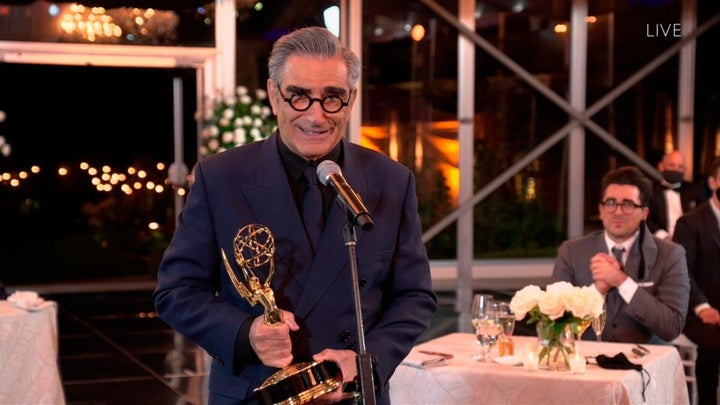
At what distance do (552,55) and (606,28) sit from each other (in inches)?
29.4

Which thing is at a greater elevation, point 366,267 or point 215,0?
point 215,0

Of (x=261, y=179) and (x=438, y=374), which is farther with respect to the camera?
(x=438, y=374)

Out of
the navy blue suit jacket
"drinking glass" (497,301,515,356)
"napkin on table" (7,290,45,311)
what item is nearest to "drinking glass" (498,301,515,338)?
"drinking glass" (497,301,515,356)

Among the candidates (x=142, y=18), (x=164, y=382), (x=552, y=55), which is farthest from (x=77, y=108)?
(x=164, y=382)

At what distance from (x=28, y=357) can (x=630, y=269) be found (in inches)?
110

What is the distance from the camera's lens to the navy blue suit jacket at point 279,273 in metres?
2.29

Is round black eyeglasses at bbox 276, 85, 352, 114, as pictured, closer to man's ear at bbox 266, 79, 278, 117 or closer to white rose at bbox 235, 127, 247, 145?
man's ear at bbox 266, 79, 278, 117

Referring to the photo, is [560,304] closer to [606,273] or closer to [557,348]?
[557,348]

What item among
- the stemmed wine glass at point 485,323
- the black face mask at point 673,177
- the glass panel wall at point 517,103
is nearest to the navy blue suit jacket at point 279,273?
the stemmed wine glass at point 485,323

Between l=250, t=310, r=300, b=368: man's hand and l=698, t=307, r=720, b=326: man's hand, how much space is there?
3.79 m

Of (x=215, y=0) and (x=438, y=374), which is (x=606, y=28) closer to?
(x=215, y=0)

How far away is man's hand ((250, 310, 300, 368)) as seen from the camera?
2.15 meters

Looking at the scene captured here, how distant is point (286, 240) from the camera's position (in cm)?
231

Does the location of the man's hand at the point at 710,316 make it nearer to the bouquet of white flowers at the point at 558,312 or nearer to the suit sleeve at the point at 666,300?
the suit sleeve at the point at 666,300
